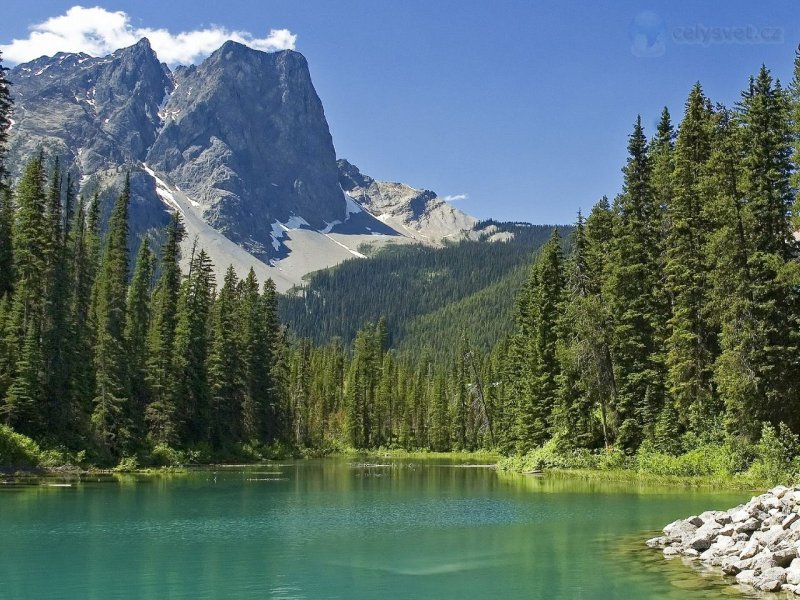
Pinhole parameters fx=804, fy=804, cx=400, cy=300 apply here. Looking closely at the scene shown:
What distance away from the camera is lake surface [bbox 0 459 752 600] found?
2064 cm

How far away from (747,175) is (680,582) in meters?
29.6

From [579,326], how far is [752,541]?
36.7m

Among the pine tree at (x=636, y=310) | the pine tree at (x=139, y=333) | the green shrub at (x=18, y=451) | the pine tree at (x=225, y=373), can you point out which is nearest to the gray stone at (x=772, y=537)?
the pine tree at (x=636, y=310)

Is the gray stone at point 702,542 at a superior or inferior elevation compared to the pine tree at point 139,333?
inferior

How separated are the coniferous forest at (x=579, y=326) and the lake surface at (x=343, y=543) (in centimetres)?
782

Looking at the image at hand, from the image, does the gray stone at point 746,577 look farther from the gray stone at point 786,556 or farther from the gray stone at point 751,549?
the gray stone at point 751,549

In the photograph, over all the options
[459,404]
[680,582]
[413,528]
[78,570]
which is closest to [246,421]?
[459,404]

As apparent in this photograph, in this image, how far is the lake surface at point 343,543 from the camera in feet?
67.7

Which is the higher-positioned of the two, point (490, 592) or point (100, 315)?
point (100, 315)

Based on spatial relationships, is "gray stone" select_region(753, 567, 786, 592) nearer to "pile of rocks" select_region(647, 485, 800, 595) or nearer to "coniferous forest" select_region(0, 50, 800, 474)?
"pile of rocks" select_region(647, 485, 800, 595)

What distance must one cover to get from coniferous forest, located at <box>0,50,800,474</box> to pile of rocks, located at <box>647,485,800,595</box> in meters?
16.2

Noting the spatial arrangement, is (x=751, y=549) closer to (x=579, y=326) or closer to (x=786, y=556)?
(x=786, y=556)

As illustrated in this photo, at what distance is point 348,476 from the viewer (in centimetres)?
6781

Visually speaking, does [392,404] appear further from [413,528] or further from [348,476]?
[413,528]
